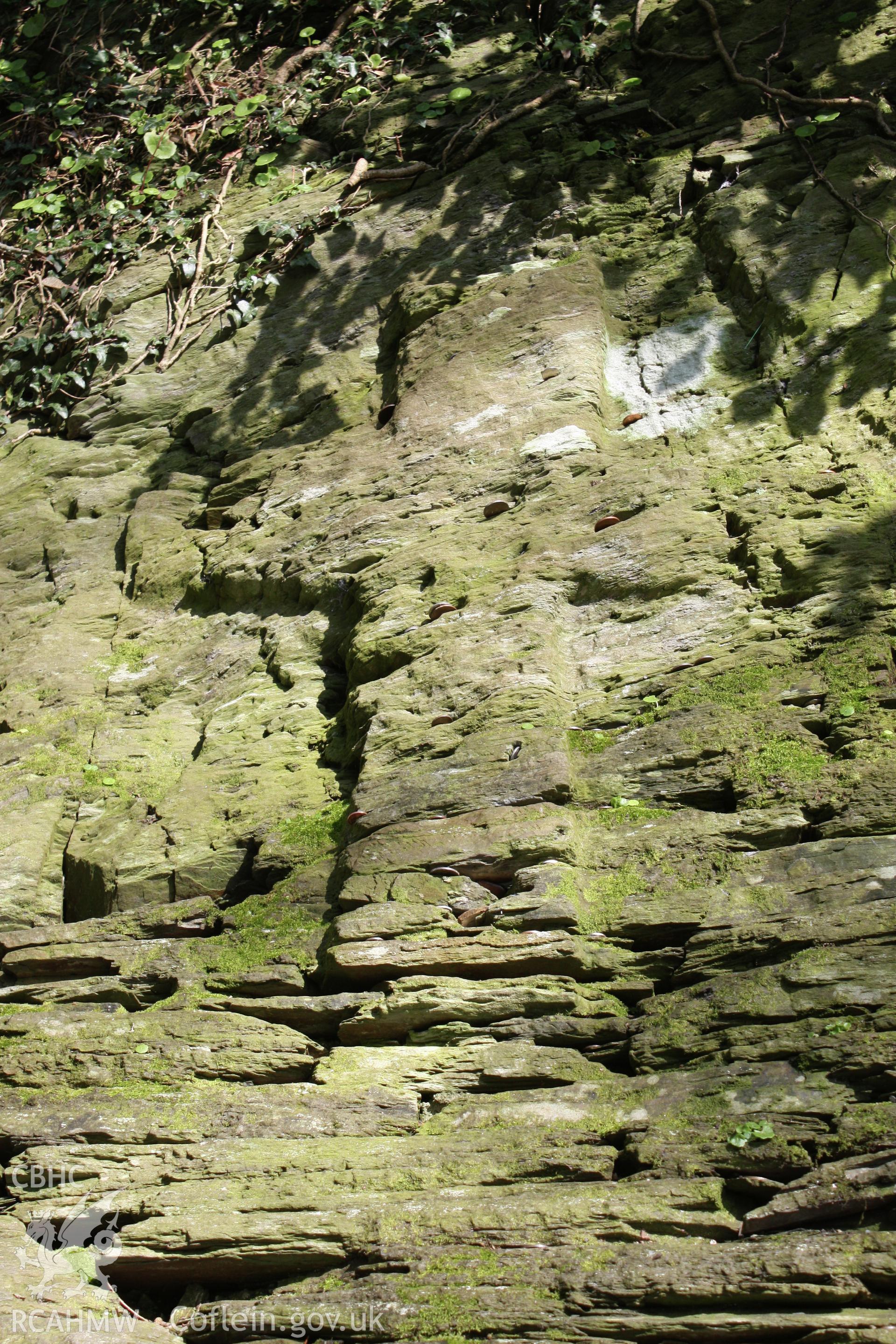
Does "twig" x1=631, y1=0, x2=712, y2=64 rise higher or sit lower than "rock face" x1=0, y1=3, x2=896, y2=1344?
higher

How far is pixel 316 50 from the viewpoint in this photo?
9.63m

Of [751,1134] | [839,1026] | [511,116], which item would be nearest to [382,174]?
[511,116]

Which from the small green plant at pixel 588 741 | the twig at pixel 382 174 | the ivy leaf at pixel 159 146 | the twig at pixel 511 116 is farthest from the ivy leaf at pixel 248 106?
the small green plant at pixel 588 741

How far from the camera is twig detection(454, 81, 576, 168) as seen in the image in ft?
26.0

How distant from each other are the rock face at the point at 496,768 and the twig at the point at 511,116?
10cm

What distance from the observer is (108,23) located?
10.5 meters

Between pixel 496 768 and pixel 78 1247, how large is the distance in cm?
205

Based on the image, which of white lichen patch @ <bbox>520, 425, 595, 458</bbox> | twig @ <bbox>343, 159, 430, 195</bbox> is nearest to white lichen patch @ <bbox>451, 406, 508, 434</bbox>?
white lichen patch @ <bbox>520, 425, 595, 458</bbox>

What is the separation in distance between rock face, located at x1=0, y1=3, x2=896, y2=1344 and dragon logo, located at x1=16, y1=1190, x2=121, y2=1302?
44 millimetres

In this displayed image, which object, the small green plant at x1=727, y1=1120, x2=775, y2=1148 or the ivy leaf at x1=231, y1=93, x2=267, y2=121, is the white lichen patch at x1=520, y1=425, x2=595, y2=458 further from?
the ivy leaf at x1=231, y1=93, x2=267, y2=121

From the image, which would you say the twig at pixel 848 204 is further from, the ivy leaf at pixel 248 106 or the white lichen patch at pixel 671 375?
the ivy leaf at pixel 248 106

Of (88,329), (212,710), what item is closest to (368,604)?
(212,710)

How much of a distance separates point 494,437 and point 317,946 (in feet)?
9.43

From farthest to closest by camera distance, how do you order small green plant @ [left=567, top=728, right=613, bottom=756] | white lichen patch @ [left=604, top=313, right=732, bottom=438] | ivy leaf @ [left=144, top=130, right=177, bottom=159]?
ivy leaf @ [left=144, top=130, right=177, bottom=159] < white lichen patch @ [left=604, top=313, right=732, bottom=438] < small green plant @ [left=567, top=728, right=613, bottom=756]
